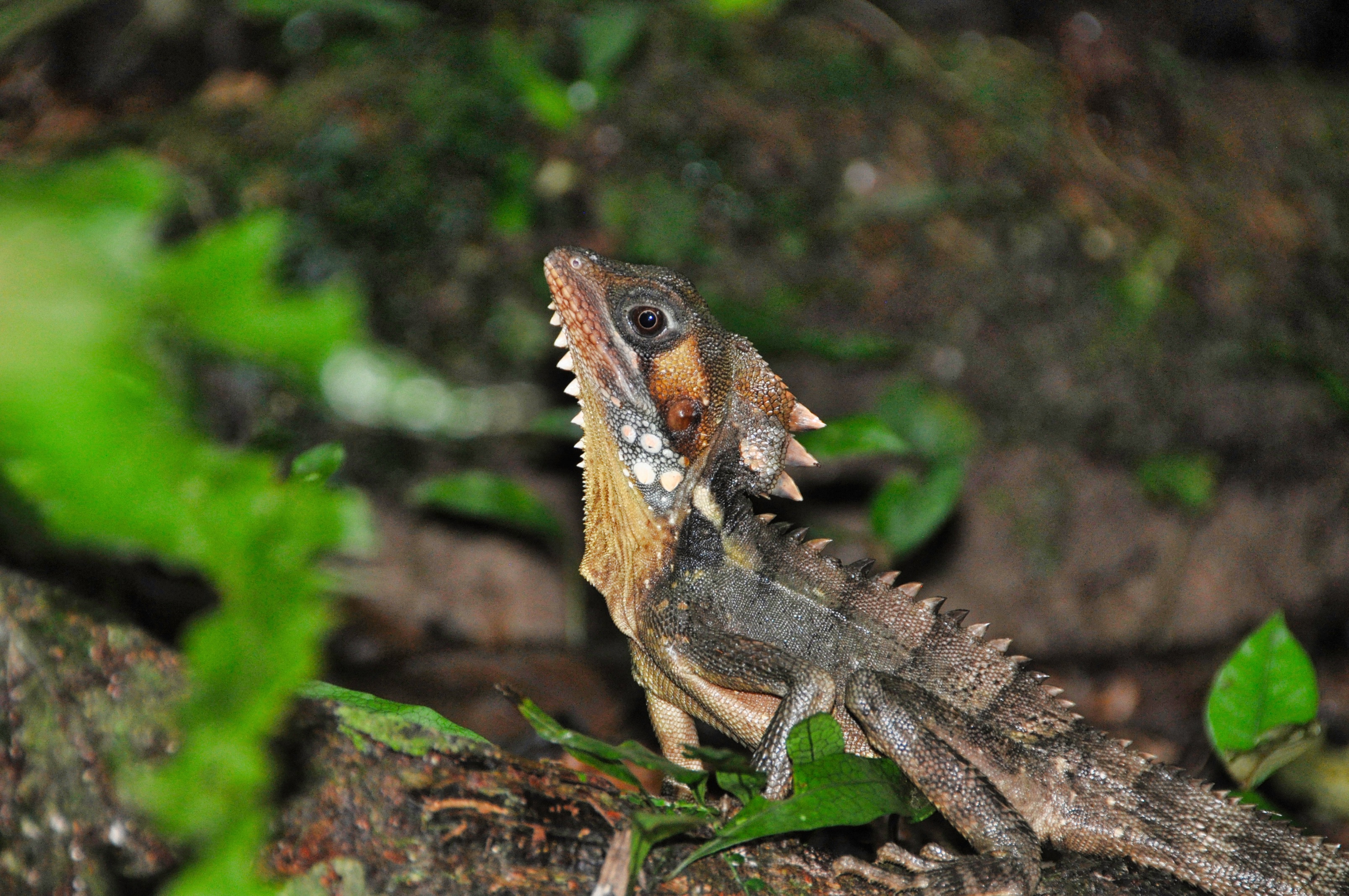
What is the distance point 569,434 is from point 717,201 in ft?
7.35

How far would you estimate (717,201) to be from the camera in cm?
655

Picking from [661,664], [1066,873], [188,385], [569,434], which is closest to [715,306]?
[569,434]

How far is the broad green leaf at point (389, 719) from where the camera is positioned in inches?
95.8

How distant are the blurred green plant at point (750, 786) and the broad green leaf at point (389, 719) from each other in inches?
9.7

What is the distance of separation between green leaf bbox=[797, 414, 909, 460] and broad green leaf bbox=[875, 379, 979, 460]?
113 cm

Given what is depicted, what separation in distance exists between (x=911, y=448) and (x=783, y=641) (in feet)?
7.14

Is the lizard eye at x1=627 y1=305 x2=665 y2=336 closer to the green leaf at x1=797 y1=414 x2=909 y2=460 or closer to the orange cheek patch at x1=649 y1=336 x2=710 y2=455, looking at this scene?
the orange cheek patch at x1=649 y1=336 x2=710 y2=455

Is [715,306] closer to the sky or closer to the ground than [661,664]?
closer to the sky

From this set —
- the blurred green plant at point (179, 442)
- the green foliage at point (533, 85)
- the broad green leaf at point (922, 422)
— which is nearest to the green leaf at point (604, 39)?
the green foliage at point (533, 85)

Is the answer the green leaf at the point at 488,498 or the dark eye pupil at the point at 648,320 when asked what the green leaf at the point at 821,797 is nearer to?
the dark eye pupil at the point at 648,320

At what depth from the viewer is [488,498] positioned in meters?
5.18

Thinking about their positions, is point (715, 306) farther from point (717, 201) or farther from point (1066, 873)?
point (1066, 873)

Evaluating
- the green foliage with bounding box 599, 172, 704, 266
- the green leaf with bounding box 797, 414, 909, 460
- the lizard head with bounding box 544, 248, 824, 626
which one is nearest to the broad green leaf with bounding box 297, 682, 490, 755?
the lizard head with bounding box 544, 248, 824, 626

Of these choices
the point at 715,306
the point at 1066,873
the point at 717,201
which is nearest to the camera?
the point at 1066,873
